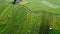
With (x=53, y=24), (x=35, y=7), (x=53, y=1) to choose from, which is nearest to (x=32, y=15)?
(x=35, y=7)

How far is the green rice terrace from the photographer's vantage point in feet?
3.81

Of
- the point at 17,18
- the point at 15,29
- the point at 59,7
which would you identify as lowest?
the point at 15,29

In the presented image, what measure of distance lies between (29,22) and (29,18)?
0.14 ft

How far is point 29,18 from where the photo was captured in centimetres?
121

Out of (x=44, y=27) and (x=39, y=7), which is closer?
(x=44, y=27)

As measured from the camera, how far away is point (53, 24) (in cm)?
116

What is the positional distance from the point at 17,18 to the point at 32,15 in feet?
0.51

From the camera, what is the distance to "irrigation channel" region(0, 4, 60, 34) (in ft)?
3.79

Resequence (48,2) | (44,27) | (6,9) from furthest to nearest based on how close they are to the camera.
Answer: (48,2)
(6,9)
(44,27)

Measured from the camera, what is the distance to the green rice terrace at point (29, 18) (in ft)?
3.81

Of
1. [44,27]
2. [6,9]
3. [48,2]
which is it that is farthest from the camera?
[48,2]

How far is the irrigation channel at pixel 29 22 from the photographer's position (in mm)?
1156

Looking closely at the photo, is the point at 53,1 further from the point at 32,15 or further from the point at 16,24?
the point at 16,24

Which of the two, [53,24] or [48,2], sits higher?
[48,2]
